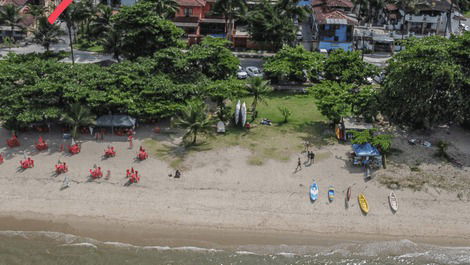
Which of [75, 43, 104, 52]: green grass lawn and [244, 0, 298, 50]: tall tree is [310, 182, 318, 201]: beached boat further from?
[75, 43, 104, 52]: green grass lawn

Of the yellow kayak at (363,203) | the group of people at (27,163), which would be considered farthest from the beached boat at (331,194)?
the group of people at (27,163)

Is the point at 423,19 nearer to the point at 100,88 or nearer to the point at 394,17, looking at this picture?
the point at 394,17

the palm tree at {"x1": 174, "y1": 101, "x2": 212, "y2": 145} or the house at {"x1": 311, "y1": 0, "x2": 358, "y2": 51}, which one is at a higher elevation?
the house at {"x1": 311, "y1": 0, "x2": 358, "y2": 51}

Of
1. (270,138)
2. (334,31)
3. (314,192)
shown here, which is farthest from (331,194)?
(334,31)

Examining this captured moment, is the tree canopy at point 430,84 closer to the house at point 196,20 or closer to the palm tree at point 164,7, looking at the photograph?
the palm tree at point 164,7

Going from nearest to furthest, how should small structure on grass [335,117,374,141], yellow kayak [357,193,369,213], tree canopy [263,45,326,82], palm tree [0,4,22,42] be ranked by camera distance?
1. yellow kayak [357,193,369,213]
2. small structure on grass [335,117,374,141]
3. tree canopy [263,45,326,82]
4. palm tree [0,4,22,42]

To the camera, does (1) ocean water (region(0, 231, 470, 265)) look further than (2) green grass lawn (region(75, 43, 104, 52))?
No

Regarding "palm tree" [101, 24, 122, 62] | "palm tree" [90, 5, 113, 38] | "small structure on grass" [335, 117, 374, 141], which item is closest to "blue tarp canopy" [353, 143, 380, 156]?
"small structure on grass" [335, 117, 374, 141]

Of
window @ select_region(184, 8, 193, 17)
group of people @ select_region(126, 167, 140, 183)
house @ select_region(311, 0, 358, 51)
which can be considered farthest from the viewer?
window @ select_region(184, 8, 193, 17)
